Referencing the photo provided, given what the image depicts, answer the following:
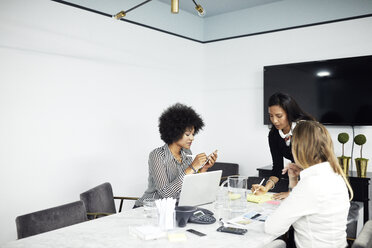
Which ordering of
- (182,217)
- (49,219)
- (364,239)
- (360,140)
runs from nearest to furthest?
(364,239) → (182,217) → (49,219) → (360,140)

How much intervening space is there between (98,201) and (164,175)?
566 mm

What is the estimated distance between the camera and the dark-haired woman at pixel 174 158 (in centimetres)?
248

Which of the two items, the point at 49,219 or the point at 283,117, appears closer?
the point at 49,219

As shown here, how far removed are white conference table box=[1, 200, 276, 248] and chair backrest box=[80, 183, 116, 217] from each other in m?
0.62

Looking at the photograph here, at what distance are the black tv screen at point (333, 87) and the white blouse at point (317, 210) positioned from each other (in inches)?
95.1

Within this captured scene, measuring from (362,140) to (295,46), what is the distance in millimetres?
1455

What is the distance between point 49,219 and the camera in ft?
6.30

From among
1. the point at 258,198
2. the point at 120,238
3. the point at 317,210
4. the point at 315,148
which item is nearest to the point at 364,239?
the point at 317,210

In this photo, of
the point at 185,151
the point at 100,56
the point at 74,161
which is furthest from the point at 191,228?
the point at 100,56

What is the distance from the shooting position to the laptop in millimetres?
2088

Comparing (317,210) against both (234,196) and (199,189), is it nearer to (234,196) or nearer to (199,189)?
(234,196)

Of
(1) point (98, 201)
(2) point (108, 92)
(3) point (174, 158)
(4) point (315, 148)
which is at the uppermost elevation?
(2) point (108, 92)

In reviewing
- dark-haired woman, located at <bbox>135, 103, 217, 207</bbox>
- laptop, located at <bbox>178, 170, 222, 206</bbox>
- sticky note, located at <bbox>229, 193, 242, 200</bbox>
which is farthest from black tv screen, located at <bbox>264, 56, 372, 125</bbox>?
sticky note, located at <bbox>229, 193, 242, 200</bbox>

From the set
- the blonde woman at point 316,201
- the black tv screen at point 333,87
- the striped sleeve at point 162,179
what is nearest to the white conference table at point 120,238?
the blonde woman at point 316,201
